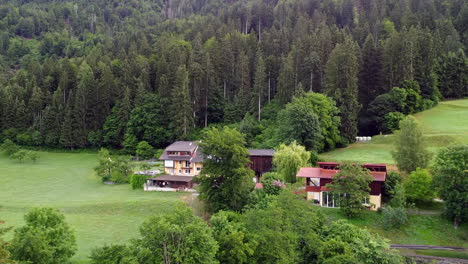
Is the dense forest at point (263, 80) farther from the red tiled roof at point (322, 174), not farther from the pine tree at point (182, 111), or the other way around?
the red tiled roof at point (322, 174)

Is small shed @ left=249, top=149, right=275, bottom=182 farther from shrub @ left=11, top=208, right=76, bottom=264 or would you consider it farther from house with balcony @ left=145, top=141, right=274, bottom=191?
shrub @ left=11, top=208, right=76, bottom=264

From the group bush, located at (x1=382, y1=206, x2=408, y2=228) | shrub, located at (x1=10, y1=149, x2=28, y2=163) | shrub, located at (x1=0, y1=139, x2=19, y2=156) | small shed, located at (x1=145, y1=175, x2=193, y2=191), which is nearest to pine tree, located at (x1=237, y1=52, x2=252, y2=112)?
small shed, located at (x1=145, y1=175, x2=193, y2=191)

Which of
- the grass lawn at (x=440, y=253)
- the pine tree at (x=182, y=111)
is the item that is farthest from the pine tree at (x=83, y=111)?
the grass lawn at (x=440, y=253)

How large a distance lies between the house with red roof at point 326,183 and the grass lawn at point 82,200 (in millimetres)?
14164

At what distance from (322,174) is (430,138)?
20048 millimetres

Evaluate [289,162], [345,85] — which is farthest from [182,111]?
[289,162]

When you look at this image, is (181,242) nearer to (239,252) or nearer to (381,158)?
(239,252)

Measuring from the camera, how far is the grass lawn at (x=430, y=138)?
53.1 metres

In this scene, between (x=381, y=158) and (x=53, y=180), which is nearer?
(x=381, y=158)

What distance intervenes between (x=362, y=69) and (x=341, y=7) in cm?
3996

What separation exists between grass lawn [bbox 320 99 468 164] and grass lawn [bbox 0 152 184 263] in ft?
72.8

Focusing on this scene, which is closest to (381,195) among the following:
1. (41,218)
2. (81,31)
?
(41,218)

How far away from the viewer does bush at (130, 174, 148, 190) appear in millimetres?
54844

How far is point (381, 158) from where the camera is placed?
52.0 metres
